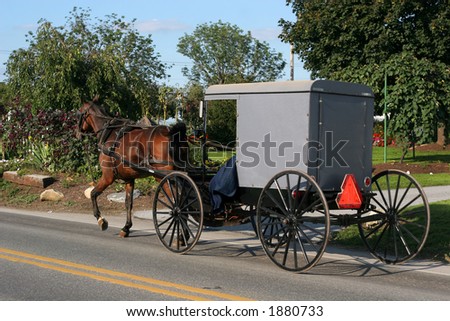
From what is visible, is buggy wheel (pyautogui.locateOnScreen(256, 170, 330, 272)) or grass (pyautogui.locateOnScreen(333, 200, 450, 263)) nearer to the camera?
buggy wheel (pyautogui.locateOnScreen(256, 170, 330, 272))

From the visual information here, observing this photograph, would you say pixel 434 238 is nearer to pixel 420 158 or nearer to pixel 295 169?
pixel 295 169

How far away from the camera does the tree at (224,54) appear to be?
8262cm

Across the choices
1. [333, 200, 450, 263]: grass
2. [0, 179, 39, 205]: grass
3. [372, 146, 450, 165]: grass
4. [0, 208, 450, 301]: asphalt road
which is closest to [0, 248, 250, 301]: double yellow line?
[0, 208, 450, 301]: asphalt road

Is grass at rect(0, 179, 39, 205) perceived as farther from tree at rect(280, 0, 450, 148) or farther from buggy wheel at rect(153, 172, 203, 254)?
tree at rect(280, 0, 450, 148)

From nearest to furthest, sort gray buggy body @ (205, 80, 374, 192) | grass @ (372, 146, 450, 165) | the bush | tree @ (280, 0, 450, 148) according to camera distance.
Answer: gray buggy body @ (205, 80, 374, 192), the bush, tree @ (280, 0, 450, 148), grass @ (372, 146, 450, 165)

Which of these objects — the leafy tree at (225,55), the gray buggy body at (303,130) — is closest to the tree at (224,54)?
the leafy tree at (225,55)

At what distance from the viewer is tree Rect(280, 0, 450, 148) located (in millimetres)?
24750

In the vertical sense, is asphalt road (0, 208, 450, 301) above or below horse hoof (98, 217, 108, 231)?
below

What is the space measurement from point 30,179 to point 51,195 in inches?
75.9

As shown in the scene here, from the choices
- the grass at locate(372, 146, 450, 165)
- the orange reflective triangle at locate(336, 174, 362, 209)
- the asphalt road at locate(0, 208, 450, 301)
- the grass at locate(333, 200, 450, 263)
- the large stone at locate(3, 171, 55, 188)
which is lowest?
the asphalt road at locate(0, 208, 450, 301)

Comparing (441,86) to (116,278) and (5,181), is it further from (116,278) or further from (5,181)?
(116,278)

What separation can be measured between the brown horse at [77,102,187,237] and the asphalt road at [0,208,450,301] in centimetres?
109

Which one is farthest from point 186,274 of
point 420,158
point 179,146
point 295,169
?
point 420,158

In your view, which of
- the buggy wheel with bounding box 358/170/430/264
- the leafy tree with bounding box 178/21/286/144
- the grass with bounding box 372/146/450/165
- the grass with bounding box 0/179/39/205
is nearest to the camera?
the buggy wheel with bounding box 358/170/430/264
